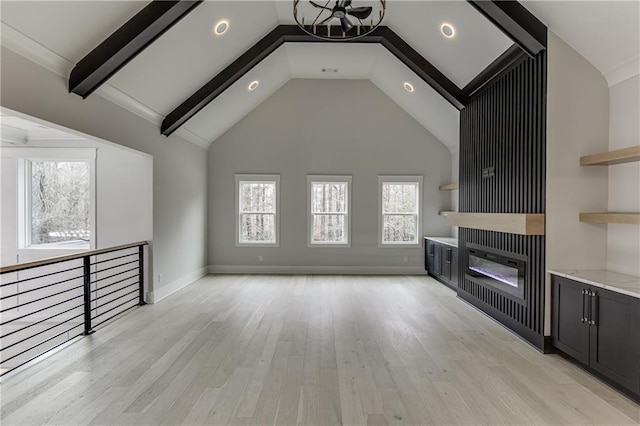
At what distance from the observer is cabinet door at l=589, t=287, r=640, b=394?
2758 millimetres

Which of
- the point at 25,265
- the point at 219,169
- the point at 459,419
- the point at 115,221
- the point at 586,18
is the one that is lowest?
the point at 459,419

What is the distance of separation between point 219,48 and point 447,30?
10.3 feet

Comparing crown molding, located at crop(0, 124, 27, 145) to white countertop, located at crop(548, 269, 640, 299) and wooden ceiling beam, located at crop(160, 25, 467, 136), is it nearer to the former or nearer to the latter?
wooden ceiling beam, located at crop(160, 25, 467, 136)

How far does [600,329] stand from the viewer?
3.09 metres

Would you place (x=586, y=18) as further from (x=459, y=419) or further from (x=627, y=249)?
(x=459, y=419)

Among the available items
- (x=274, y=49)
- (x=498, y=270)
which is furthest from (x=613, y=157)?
(x=274, y=49)

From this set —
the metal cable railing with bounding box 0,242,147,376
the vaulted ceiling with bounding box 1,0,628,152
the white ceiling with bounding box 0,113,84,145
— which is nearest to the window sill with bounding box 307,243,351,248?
the vaulted ceiling with bounding box 1,0,628,152

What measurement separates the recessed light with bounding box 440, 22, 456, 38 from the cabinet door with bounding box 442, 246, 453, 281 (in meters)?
3.65

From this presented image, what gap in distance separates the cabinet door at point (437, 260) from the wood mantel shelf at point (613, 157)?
3704 millimetres

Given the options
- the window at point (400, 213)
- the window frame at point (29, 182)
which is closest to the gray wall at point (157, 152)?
the window frame at point (29, 182)

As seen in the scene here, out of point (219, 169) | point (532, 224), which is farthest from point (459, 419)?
point (219, 169)

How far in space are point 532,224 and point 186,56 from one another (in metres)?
4.73

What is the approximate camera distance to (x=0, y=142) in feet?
18.8

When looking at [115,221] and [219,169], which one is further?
[219,169]
